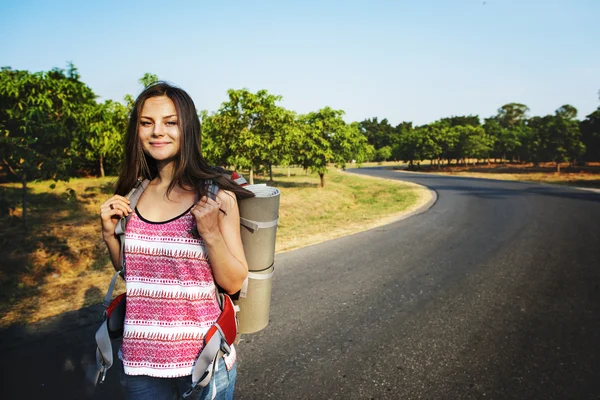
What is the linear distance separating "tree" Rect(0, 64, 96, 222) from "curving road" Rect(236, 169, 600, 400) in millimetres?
5194

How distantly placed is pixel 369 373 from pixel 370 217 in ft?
31.5

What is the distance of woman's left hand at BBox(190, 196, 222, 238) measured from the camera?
1292mm

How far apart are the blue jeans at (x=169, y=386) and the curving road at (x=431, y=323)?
1.70 metres

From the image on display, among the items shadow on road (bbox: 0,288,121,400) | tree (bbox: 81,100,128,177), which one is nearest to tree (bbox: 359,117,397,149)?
tree (bbox: 81,100,128,177)

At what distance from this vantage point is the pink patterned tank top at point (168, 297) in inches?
56.0

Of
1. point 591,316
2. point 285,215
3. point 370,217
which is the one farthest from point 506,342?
point 285,215

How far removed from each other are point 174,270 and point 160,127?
63 cm

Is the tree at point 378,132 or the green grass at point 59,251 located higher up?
the tree at point 378,132

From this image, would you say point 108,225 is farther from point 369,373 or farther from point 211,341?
point 369,373

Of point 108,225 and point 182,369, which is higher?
point 108,225

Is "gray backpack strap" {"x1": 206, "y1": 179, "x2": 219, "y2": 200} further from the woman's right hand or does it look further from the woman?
the woman's right hand

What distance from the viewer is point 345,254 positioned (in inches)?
296

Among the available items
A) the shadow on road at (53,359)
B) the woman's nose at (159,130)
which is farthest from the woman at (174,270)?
the shadow on road at (53,359)

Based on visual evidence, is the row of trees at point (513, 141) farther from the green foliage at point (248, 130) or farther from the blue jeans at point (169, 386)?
the blue jeans at point (169, 386)
